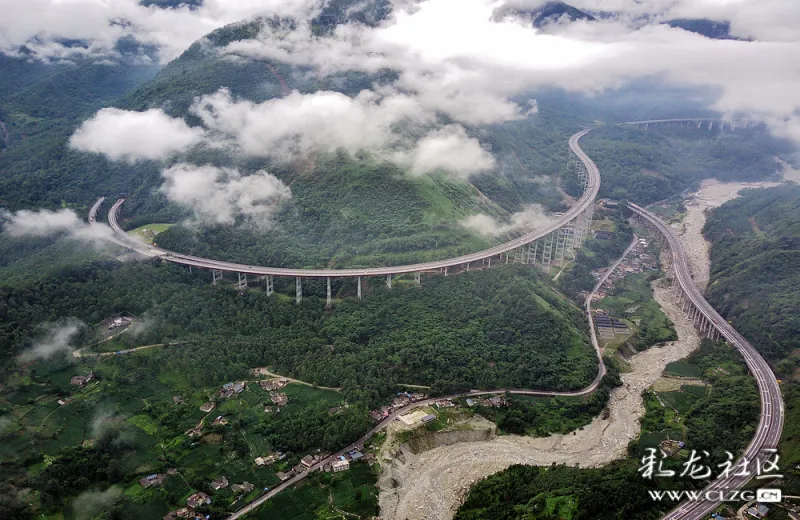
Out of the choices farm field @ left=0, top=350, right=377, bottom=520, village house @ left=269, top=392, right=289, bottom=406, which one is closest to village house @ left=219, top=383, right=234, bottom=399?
farm field @ left=0, top=350, right=377, bottom=520

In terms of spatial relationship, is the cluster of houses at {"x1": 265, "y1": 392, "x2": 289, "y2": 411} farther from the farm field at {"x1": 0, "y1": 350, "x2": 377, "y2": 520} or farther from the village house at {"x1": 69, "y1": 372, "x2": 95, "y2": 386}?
the village house at {"x1": 69, "y1": 372, "x2": 95, "y2": 386}

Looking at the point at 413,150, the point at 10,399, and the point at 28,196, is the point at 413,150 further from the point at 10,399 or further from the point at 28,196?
the point at 10,399

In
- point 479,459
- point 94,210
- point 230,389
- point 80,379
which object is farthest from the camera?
point 94,210

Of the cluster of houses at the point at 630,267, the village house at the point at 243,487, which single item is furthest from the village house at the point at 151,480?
the cluster of houses at the point at 630,267

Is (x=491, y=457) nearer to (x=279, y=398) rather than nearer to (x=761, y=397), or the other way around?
(x=279, y=398)

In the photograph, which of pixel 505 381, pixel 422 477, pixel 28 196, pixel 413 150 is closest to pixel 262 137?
pixel 413 150

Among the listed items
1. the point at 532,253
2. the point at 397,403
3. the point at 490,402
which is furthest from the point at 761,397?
the point at 532,253

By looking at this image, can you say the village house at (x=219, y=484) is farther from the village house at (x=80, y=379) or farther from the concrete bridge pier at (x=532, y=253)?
the concrete bridge pier at (x=532, y=253)
